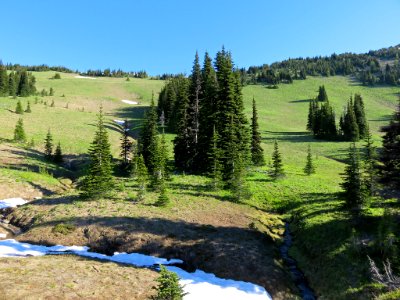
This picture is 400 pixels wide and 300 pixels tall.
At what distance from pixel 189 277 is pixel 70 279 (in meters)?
7.00

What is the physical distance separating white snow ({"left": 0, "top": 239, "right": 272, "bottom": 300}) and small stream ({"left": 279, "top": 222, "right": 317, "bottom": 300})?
8.67 ft

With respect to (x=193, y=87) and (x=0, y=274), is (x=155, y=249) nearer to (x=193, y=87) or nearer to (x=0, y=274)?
(x=0, y=274)

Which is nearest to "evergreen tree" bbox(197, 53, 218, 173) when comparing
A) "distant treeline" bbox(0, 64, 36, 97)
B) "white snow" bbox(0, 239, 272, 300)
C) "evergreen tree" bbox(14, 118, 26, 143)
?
"white snow" bbox(0, 239, 272, 300)

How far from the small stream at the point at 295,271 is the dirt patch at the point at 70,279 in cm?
924

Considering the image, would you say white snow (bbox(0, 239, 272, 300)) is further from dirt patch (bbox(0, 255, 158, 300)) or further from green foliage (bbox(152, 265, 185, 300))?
dirt patch (bbox(0, 255, 158, 300))

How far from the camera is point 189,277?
19.9m

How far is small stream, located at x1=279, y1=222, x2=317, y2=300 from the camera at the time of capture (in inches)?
763

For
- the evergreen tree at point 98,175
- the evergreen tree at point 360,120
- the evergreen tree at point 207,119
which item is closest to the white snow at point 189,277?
the evergreen tree at point 98,175

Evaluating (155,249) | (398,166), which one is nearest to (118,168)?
(155,249)

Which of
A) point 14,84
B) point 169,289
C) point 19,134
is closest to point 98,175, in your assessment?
point 169,289

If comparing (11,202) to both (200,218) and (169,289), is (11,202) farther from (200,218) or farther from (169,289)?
(169,289)

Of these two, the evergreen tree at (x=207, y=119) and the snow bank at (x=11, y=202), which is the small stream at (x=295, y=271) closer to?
the evergreen tree at (x=207, y=119)

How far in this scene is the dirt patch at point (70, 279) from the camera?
628 inches

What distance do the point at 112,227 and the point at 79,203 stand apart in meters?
7.88
